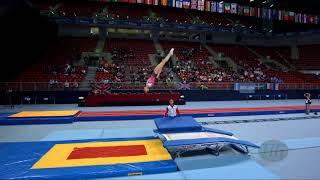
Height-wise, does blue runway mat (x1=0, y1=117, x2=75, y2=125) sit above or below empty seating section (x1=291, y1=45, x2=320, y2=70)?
below

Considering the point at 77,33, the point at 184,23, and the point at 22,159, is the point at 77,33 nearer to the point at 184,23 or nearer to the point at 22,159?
the point at 184,23

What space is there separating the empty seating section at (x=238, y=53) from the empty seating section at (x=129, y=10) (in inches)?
374

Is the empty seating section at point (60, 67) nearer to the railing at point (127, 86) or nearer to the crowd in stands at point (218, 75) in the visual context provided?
the railing at point (127, 86)

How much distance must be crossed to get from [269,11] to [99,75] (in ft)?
63.3

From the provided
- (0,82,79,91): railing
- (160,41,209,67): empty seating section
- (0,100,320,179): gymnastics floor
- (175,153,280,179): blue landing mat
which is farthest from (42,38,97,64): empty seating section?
(175,153,280,179): blue landing mat

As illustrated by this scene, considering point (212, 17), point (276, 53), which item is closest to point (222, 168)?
point (212, 17)

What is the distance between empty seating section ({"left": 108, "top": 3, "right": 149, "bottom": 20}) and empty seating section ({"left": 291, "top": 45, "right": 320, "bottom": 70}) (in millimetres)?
19306

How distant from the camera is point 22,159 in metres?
6.46

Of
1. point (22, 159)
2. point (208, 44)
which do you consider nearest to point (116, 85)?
point (22, 159)

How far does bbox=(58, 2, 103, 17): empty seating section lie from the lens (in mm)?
26312

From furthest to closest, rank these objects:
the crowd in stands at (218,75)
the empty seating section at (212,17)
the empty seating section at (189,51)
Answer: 1. the empty seating section at (212,17)
2. the empty seating section at (189,51)
3. the crowd in stands at (218,75)

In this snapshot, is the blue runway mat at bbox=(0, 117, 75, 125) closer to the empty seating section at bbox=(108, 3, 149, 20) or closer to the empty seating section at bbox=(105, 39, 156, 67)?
the empty seating section at bbox=(105, 39, 156, 67)

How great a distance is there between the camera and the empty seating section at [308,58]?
2933cm

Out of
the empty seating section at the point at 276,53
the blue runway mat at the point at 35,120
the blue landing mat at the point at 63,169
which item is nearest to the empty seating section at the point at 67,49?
the blue runway mat at the point at 35,120
